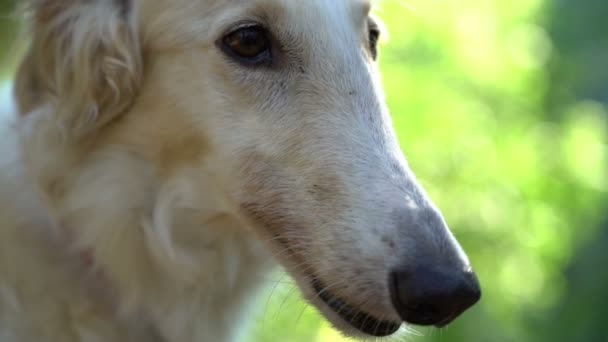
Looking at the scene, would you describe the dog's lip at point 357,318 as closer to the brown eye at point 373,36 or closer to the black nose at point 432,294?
the black nose at point 432,294

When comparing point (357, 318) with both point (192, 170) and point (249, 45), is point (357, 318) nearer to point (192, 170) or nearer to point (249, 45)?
point (192, 170)

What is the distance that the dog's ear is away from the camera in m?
2.71

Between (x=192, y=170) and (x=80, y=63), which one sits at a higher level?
(x=80, y=63)

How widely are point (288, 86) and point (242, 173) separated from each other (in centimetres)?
31

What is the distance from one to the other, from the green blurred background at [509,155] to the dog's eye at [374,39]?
2.02 meters

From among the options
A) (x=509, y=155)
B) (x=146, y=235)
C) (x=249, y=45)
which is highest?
(x=249, y=45)

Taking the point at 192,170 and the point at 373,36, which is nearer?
the point at 192,170

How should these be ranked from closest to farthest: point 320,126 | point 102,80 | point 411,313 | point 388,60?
point 411,313 → point 320,126 → point 102,80 → point 388,60

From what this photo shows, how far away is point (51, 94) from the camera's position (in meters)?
2.77

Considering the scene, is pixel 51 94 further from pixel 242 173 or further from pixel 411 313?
pixel 411 313

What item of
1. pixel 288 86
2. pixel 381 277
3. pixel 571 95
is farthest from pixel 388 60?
pixel 381 277

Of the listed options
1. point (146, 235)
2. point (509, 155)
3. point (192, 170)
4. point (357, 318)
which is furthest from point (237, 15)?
point (509, 155)

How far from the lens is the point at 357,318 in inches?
94.6

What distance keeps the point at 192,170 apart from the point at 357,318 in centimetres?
76
